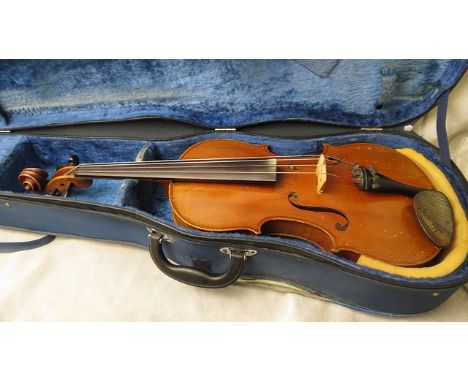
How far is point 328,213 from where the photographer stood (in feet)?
3.08

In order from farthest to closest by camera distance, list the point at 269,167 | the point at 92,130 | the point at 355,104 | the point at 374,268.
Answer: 1. the point at 92,130
2. the point at 355,104
3. the point at 269,167
4. the point at 374,268

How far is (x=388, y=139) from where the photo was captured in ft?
3.91

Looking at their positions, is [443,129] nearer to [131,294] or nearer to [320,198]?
[320,198]

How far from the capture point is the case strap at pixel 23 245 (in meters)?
1.20

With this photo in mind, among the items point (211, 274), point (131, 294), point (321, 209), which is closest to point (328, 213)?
point (321, 209)

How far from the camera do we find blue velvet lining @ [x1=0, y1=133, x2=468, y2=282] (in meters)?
1.17

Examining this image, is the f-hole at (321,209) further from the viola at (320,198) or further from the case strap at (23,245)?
the case strap at (23,245)

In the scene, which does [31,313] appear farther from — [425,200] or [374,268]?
[425,200]

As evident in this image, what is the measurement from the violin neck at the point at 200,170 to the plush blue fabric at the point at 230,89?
27cm

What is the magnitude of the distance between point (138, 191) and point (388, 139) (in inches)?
41.3

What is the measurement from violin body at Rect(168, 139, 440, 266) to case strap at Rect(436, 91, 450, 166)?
0.15 m

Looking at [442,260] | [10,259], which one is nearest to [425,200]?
[442,260]

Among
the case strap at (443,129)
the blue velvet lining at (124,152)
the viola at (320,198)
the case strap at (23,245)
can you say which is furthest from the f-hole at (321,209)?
the case strap at (23,245)

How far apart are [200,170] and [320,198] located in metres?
0.43
